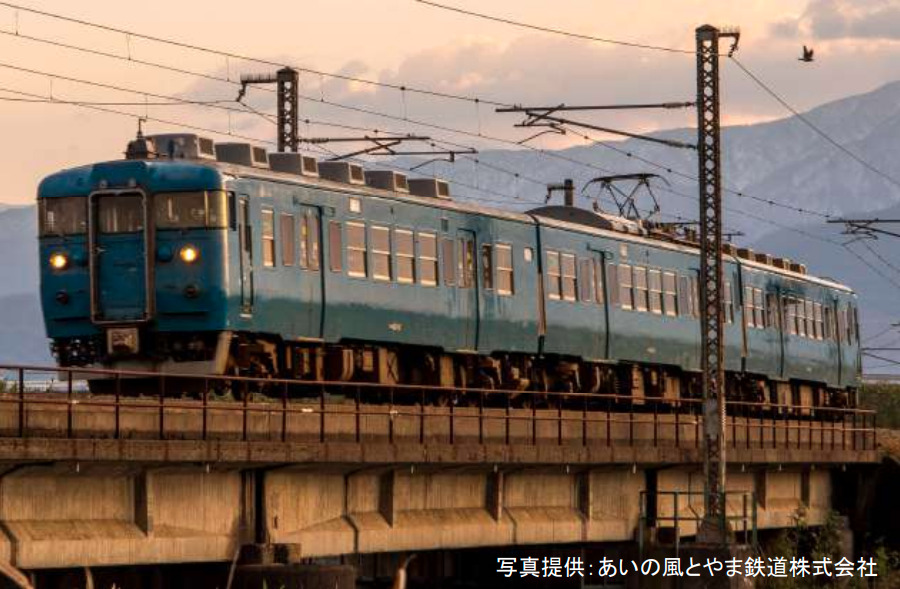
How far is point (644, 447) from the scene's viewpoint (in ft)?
139

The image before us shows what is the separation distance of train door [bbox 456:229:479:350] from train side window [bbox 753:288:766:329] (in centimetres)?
1708

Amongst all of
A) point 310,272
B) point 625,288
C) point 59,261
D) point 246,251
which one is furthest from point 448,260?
point 625,288

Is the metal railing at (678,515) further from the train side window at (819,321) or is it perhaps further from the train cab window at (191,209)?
the train side window at (819,321)

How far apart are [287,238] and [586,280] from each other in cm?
1328

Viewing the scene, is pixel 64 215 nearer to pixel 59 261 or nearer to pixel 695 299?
pixel 59 261

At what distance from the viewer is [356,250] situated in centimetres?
3884

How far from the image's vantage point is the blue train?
35.2 metres

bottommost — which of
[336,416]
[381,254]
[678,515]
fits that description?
[678,515]

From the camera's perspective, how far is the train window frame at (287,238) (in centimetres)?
3641

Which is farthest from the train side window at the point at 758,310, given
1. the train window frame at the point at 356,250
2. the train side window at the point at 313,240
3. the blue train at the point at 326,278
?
the train side window at the point at 313,240

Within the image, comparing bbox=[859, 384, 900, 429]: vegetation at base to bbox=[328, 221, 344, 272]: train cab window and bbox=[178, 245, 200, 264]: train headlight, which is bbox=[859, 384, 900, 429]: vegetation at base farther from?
bbox=[178, 245, 200, 264]: train headlight

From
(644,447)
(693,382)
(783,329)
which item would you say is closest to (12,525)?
(644,447)

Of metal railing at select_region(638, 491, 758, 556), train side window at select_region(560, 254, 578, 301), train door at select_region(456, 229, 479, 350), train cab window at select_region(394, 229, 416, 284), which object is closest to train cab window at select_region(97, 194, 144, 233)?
train cab window at select_region(394, 229, 416, 284)

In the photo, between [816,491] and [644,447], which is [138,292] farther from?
[816,491]
